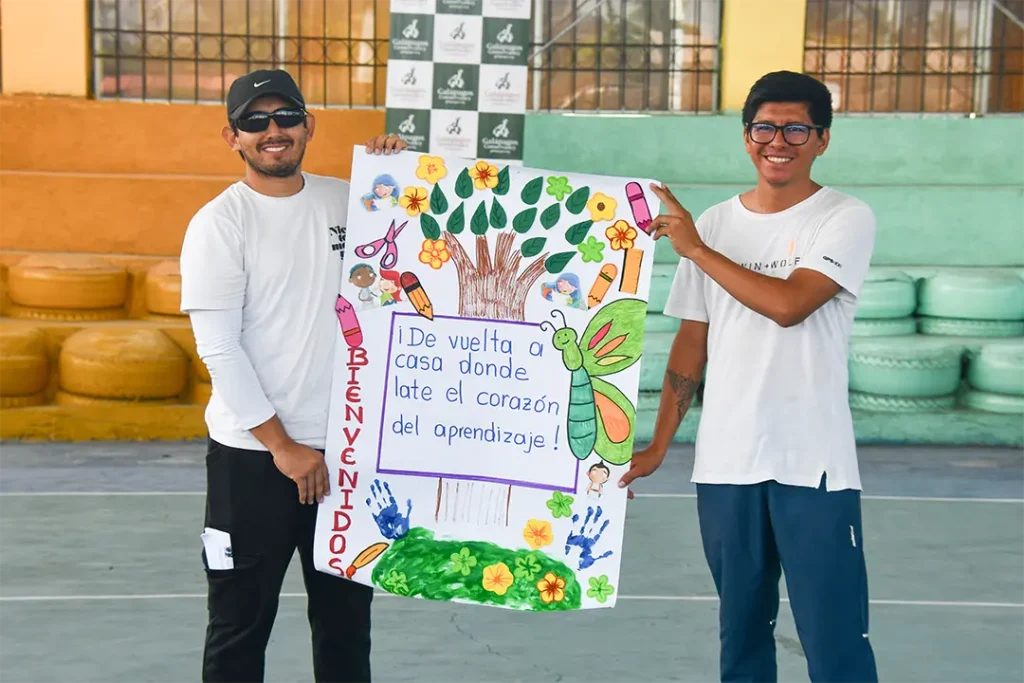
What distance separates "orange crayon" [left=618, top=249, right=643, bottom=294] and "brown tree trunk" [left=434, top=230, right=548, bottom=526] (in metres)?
0.15

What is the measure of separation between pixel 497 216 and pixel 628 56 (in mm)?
6375

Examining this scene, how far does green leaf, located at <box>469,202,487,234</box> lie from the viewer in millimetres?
2438

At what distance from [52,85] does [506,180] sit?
6201 mm

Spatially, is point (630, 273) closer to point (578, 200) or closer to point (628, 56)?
point (578, 200)

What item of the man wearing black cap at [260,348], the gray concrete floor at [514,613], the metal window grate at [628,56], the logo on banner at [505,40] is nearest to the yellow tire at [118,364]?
the gray concrete floor at [514,613]

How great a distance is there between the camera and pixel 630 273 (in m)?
2.41

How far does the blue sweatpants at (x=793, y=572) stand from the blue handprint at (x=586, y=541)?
0.19 meters

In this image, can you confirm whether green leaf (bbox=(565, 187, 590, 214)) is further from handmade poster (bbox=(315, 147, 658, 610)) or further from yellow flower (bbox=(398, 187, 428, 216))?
yellow flower (bbox=(398, 187, 428, 216))

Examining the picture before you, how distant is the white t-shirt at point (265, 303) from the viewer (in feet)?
7.36

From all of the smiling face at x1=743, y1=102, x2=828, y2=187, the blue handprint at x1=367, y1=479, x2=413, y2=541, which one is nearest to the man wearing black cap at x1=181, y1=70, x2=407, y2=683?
the blue handprint at x1=367, y1=479, x2=413, y2=541

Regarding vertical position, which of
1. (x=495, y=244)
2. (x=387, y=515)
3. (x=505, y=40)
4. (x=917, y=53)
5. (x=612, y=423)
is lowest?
(x=387, y=515)

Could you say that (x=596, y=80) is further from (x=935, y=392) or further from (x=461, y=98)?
(x=935, y=392)

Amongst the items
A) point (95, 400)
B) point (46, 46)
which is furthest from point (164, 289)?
point (46, 46)

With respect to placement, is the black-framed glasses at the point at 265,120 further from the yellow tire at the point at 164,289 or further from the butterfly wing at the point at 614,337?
the yellow tire at the point at 164,289
